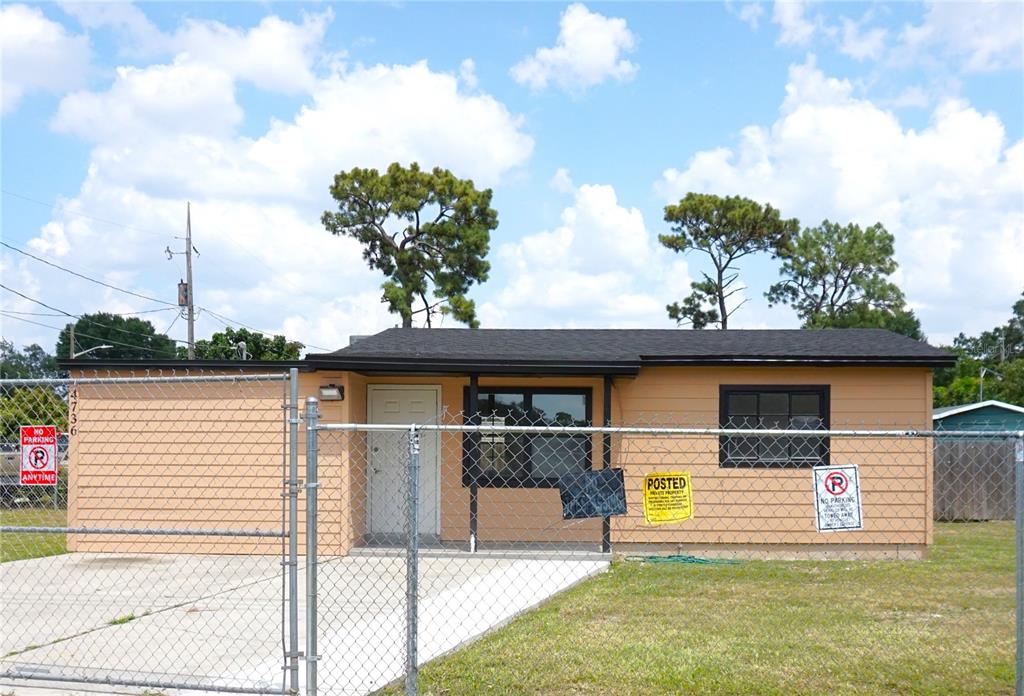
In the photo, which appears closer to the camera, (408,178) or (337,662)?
(337,662)

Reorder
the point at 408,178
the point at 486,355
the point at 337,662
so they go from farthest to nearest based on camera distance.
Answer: the point at 408,178 → the point at 486,355 → the point at 337,662

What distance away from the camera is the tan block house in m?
13.7

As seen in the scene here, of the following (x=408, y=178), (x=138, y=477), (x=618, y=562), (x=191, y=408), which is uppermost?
(x=408, y=178)

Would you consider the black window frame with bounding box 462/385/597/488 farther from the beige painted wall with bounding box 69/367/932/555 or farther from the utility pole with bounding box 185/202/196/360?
the utility pole with bounding box 185/202/196/360

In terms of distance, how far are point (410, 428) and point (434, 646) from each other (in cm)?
277

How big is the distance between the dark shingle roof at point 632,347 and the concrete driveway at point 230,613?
106 inches

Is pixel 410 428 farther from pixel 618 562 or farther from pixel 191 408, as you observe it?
pixel 191 408

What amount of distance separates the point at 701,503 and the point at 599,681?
24.8 ft

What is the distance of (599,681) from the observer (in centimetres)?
657

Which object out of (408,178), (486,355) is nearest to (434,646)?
(486,355)

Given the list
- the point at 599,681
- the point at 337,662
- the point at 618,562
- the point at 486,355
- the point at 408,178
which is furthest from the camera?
the point at 408,178

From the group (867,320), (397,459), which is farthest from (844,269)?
(397,459)

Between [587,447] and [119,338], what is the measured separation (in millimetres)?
55739

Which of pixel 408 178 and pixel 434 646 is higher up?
pixel 408 178
